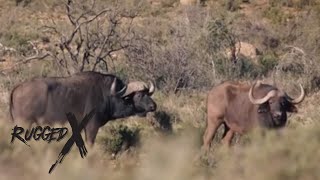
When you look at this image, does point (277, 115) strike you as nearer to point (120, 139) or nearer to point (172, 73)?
point (120, 139)

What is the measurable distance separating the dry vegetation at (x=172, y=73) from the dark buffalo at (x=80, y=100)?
325mm

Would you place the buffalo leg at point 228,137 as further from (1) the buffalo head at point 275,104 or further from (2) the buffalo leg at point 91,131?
(2) the buffalo leg at point 91,131

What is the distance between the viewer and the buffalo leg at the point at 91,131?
13.7 metres

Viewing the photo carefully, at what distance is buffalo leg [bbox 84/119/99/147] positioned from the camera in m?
13.7

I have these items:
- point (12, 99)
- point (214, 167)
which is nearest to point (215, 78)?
point (12, 99)

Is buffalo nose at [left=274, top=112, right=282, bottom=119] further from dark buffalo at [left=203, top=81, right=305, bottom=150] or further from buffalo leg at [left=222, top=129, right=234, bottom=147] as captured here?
buffalo leg at [left=222, top=129, right=234, bottom=147]

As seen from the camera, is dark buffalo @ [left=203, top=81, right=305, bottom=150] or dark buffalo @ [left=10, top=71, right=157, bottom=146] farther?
dark buffalo @ [left=203, top=81, right=305, bottom=150]

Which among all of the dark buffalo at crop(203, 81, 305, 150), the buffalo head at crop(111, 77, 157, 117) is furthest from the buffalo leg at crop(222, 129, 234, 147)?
the buffalo head at crop(111, 77, 157, 117)

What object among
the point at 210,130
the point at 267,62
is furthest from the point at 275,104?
the point at 267,62

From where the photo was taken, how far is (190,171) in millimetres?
8484

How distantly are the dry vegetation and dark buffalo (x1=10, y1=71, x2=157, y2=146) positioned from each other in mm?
325

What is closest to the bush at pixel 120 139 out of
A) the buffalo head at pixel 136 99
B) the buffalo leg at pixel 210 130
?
the buffalo head at pixel 136 99

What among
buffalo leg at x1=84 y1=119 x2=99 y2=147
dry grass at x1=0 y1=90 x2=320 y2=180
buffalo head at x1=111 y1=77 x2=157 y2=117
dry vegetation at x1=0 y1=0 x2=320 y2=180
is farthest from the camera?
buffalo head at x1=111 y1=77 x2=157 y2=117

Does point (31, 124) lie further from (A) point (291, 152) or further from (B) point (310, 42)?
(B) point (310, 42)
